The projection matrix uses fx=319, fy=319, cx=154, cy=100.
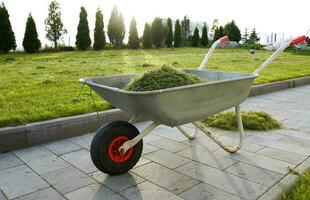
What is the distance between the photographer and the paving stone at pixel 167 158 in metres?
2.97

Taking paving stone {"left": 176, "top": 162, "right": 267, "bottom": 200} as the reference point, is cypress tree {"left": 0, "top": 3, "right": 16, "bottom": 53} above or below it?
above

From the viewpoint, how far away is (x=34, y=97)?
475 cm

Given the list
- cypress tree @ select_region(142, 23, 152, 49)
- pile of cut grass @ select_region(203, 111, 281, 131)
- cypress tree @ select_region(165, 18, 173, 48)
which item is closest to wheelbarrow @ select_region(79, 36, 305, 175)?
pile of cut grass @ select_region(203, 111, 281, 131)

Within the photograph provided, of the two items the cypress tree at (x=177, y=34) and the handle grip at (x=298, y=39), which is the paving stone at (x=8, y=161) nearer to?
the handle grip at (x=298, y=39)

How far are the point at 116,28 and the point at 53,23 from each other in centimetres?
583

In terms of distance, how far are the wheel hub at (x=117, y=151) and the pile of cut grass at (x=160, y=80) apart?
427mm

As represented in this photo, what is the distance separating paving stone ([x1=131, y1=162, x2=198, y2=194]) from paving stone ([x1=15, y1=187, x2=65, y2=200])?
0.70 m

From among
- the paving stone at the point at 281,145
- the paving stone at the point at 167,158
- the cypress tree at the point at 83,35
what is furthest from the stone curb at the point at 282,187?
the cypress tree at the point at 83,35

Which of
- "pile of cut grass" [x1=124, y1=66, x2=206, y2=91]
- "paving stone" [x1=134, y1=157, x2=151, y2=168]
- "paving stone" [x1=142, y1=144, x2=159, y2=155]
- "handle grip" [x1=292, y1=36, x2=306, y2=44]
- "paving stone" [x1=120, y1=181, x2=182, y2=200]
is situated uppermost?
"handle grip" [x1=292, y1=36, x2=306, y2=44]

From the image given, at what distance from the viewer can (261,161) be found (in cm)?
305

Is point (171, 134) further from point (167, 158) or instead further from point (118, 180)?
point (118, 180)

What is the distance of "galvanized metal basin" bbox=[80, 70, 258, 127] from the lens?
2.17 meters

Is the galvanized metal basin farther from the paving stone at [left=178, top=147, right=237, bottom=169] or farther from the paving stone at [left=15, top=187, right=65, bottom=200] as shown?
the paving stone at [left=15, top=187, right=65, bottom=200]

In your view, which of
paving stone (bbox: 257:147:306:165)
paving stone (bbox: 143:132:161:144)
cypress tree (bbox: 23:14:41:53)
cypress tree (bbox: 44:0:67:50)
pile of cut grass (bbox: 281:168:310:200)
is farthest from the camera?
cypress tree (bbox: 44:0:67:50)
